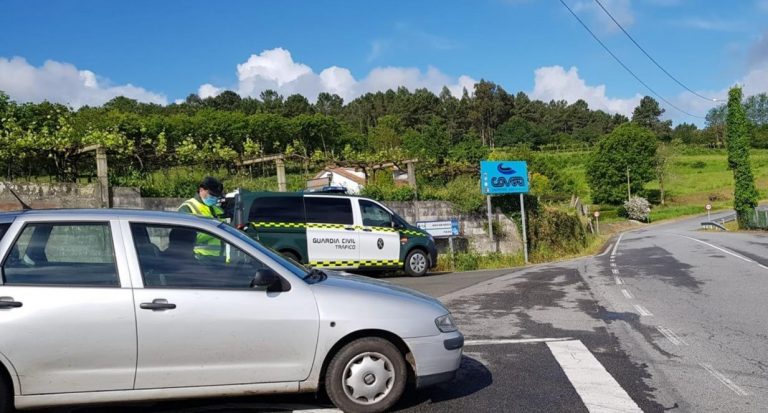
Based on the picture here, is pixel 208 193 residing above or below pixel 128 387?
above

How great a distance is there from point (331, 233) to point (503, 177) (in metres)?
8.28

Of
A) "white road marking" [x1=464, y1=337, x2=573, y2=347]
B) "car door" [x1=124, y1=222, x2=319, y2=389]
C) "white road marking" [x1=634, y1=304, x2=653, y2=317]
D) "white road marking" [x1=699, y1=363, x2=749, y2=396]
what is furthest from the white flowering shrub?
"car door" [x1=124, y1=222, x2=319, y2=389]

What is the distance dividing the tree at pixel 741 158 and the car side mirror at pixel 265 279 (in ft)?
144

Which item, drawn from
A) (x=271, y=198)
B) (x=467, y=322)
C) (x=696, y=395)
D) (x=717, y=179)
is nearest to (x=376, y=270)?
(x=271, y=198)

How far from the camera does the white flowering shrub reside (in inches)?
2724

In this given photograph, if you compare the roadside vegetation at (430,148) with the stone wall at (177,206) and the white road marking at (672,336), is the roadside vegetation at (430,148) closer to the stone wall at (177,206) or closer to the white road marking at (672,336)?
the stone wall at (177,206)

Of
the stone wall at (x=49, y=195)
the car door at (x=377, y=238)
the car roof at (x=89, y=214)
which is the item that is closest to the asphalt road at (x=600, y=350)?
the car roof at (x=89, y=214)

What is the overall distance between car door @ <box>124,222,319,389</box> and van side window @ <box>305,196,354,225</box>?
909 centimetres

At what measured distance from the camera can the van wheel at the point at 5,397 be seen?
157 inches

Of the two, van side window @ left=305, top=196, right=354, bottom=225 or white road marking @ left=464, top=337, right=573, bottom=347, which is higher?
van side window @ left=305, top=196, right=354, bottom=225

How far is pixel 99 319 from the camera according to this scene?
4.15m

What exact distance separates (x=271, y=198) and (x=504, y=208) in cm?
1016

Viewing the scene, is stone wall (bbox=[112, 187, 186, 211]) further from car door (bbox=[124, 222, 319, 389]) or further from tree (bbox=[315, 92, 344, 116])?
tree (bbox=[315, 92, 344, 116])

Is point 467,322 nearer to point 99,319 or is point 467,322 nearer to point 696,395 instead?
point 696,395
